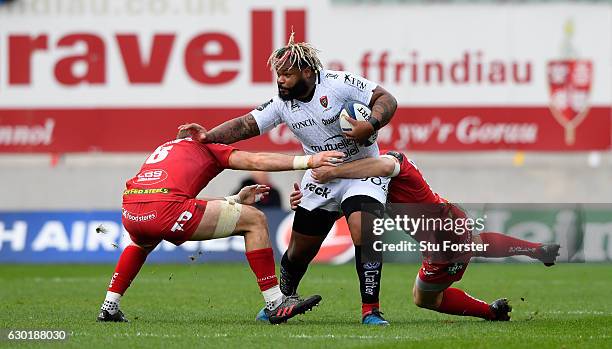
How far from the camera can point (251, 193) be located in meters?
10.8

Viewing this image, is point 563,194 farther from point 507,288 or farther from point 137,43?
point 507,288

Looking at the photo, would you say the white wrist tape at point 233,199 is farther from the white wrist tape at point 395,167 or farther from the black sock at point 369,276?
the white wrist tape at point 395,167

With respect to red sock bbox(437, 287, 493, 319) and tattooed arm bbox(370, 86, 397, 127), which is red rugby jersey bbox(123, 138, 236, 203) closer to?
tattooed arm bbox(370, 86, 397, 127)

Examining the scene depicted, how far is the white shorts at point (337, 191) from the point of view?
1065 cm

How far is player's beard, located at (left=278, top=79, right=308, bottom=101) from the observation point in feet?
34.7

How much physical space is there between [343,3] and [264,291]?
15.9m

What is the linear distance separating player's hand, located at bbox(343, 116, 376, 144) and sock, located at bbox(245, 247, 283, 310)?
1.11 meters

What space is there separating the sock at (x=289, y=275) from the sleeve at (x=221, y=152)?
3.55 feet

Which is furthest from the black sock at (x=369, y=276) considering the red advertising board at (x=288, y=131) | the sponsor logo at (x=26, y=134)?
the sponsor logo at (x=26, y=134)

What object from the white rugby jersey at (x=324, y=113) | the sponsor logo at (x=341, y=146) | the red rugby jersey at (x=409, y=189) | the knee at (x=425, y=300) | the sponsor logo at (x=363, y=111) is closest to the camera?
the sponsor logo at (x=363, y=111)

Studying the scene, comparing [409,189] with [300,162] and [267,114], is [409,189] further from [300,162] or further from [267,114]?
[267,114]

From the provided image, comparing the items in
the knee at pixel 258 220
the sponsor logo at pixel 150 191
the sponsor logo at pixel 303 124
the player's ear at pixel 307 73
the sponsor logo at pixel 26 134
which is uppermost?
the player's ear at pixel 307 73

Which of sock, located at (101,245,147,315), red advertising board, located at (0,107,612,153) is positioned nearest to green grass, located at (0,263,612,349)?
sock, located at (101,245,147,315)

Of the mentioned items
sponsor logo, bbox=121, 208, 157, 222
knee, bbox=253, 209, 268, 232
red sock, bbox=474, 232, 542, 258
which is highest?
sponsor logo, bbox=121, 208, 157, 222
